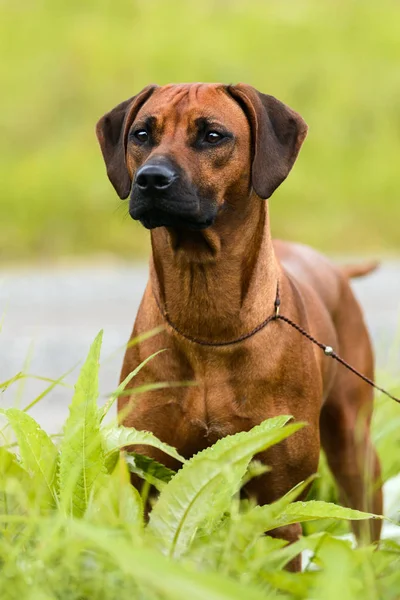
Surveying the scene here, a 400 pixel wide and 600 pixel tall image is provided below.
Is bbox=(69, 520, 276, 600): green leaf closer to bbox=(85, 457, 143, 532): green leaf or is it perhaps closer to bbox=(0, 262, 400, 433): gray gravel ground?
bbox=(85, 457, 143, 532): green leaf

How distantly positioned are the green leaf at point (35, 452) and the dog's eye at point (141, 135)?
1.06 m

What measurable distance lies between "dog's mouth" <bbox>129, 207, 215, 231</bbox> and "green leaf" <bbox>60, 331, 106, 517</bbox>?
618 mm

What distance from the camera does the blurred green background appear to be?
40.3ft

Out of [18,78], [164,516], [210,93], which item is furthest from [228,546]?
[18,78]

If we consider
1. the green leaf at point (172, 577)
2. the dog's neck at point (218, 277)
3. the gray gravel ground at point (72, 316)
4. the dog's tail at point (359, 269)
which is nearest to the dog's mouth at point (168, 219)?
the dog's neck at point (218, 277)

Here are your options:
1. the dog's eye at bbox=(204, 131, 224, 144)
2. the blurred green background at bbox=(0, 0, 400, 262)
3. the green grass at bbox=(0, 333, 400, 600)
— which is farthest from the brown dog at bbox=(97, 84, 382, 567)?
the blurred green background at bbox=(0, 0, 400, 262)

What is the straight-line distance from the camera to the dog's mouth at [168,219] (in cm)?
324

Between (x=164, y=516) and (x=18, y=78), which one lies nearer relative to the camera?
(x=164, y=516)

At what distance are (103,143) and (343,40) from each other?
12.5 m

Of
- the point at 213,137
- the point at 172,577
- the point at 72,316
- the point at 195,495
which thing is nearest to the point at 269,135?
the point at 213,137

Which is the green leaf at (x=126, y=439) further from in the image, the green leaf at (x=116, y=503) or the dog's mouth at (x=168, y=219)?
the dog's mouth at (x=168, y=219)

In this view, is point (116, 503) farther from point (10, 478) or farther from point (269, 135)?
point (269, 135)

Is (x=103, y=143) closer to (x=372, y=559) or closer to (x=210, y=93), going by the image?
(x=210, y=93)

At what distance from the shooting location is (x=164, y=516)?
2.57 meters
